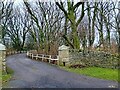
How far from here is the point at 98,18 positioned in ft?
113

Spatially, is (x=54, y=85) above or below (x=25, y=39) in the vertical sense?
below

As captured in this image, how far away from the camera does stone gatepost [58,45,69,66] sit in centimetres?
1896

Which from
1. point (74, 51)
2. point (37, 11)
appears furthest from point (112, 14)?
point (74, 51)

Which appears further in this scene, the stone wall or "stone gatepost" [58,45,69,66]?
"stone gatepost" [58,45,69,66]

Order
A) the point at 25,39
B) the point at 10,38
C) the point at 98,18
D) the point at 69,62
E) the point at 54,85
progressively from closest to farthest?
the point at 54,85 → the point at 69,62 → the point at 98,18 → the point at 10,38 → the point at 25,39

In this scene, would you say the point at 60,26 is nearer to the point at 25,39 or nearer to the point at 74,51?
the point at 74,51

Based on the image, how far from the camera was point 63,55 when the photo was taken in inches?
760

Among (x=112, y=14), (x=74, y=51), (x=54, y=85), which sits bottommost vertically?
(x=54, y=85)

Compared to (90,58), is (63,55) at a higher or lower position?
higher

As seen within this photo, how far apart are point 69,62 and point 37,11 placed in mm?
19650

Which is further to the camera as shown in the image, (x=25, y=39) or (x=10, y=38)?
(x=25, y=39)

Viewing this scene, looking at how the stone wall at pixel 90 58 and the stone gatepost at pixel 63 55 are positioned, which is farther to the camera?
the stone gatepost at pixel 63 55

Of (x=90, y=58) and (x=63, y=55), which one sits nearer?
(x=90, y=58)

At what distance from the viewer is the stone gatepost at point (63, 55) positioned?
747 inches
